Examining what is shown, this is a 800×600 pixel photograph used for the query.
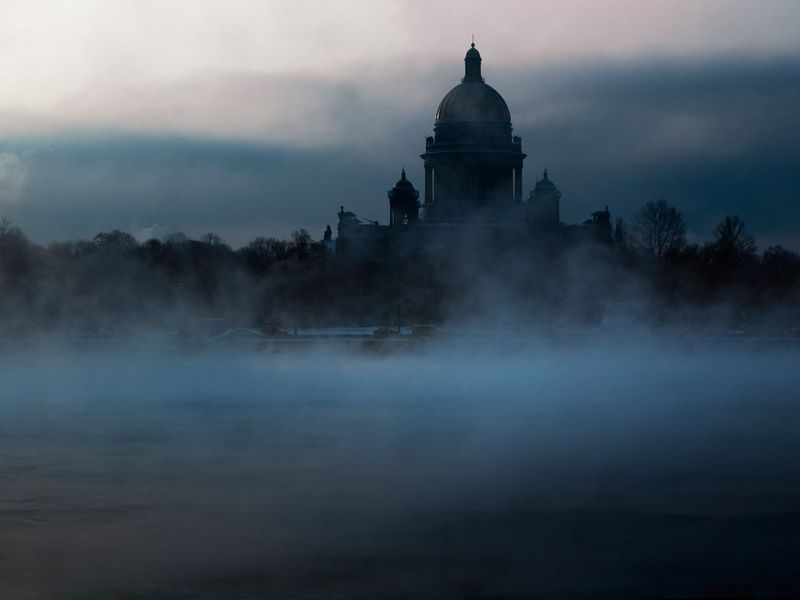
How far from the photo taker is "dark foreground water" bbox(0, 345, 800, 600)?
57.5 ft

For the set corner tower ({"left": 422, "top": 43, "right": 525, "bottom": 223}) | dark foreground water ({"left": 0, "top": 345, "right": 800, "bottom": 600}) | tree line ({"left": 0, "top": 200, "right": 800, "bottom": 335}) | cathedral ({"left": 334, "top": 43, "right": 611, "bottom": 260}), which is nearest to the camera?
dark foreground water ({"left": 0, "top": 345, "right": 800, "bottom": 600})

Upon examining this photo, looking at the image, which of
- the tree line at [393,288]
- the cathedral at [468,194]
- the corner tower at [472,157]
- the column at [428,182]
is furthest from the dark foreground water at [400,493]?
the column at [428,182]

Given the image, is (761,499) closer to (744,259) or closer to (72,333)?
(72,333)

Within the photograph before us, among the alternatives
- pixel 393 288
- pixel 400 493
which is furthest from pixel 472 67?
pixel 400 493

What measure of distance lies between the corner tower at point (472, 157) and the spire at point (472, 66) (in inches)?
4.0

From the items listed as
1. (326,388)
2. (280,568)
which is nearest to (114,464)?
(280,568)

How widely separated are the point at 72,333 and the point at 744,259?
4306 centimetres

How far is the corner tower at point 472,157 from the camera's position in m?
122

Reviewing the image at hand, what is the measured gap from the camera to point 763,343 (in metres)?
62.1

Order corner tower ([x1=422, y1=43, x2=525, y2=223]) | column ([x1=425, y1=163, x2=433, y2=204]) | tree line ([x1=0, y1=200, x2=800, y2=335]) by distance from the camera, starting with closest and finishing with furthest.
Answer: tree line ([x1=0, y1=200, x2=800, y2=335]) → corner tower ([x1=422, y1=43, x2=525, y2=223]) → column ([x1=425, y1=163, x2=433, y2=204])

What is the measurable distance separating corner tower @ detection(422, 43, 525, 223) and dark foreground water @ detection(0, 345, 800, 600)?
83723 millimetres

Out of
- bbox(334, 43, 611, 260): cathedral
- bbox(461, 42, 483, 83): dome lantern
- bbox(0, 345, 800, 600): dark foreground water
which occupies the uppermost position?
bbox(461, 42, 483, 83): dome lantern

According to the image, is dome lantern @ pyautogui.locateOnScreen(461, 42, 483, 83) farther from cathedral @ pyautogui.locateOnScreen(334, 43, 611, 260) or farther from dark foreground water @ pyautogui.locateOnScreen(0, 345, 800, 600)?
dark foreground water @ pyautogui.locateOnScreen(0, 345, 800, 600)

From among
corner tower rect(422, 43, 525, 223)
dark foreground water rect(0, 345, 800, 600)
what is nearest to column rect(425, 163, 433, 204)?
corner tower rect(422, 43, 525, 223)
